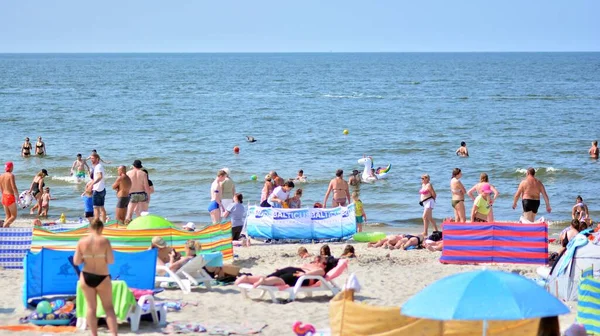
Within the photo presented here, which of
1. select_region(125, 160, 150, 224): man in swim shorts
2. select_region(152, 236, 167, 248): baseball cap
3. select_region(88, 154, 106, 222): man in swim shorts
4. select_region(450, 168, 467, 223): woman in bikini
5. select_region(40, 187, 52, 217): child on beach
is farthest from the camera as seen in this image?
select_region(40, 187, 52, 217): child on beach

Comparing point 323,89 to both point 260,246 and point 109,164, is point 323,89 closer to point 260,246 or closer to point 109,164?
point 109,164

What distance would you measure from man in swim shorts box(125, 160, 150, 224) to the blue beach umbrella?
9.10m

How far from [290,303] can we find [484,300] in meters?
4.17

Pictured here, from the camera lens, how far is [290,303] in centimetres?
1053

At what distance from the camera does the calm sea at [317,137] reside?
926 inches

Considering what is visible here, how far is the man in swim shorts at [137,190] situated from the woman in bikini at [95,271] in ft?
22.4

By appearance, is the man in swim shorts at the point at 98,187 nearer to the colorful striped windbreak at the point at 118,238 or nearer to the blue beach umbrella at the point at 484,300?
the colorful striped windbreak at the point at 118,238

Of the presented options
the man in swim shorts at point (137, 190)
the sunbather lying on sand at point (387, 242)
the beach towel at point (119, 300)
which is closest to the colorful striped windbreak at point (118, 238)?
the beach towel at point (119, 300)

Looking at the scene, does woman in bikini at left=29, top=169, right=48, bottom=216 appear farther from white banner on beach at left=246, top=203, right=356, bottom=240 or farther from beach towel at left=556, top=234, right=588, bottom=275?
beach towel at left=556, top=234, right=588, bottom=275

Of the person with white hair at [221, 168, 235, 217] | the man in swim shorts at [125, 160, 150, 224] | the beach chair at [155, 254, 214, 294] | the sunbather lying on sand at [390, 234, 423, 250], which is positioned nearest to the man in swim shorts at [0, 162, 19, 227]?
the man in swim shorts at [125, 160, 150, 224]

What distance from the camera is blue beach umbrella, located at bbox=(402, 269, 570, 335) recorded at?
6.56 meters

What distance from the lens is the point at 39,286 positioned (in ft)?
32.5

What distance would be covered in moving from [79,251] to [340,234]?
7208 millimetres

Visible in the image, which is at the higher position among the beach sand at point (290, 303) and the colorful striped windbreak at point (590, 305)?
the colorful striped windbreak at point (590, 305)
